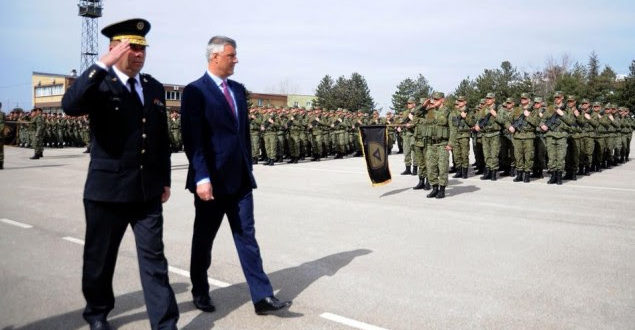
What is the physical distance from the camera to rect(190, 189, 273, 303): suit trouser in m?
3.98

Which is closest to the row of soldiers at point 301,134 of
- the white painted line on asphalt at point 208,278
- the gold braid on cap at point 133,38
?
the white painted line on asphalt at point 208,278

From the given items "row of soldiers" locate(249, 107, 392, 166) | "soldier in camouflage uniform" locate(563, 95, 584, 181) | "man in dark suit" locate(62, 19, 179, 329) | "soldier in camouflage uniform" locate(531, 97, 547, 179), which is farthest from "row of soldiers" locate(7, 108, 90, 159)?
"man in dark suit" locate(62, 19, 179, 329)

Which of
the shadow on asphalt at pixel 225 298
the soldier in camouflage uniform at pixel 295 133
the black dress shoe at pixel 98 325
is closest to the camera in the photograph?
the black dress shoe at pixel 98 325

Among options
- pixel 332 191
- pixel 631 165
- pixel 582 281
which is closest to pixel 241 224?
pixel 582 281

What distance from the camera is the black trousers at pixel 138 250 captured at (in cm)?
343

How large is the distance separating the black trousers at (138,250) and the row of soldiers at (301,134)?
1501 cm

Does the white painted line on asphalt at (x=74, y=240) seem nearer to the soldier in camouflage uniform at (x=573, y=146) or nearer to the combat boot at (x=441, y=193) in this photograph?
the combat boot at (x=441, y=193)

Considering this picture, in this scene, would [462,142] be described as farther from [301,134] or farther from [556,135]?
[301,134]

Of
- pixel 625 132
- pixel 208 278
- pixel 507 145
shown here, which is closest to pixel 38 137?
pixel 507 145

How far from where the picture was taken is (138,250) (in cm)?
346

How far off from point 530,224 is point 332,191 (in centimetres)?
442

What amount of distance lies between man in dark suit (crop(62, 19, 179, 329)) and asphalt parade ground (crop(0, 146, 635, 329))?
531 millimetres

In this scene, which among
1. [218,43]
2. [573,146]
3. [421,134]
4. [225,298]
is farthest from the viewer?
[573,146]

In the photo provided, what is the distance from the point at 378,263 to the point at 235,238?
6.39 ft
